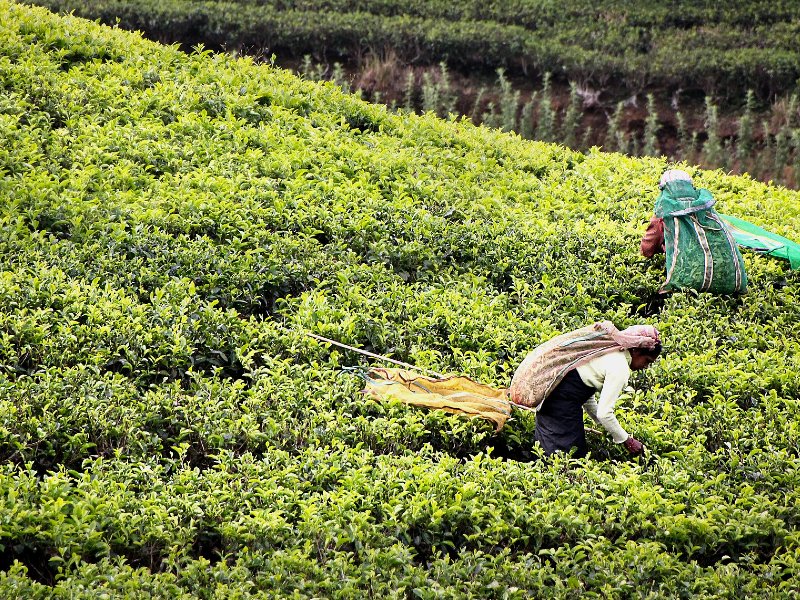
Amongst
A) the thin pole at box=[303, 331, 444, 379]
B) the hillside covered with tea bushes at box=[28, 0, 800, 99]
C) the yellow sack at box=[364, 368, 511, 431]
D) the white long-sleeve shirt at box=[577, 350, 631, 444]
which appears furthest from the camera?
the hillside covered with tea bushes at box=[28, 0, 800, 99]

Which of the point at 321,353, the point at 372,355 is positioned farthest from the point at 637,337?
the point at 321,353

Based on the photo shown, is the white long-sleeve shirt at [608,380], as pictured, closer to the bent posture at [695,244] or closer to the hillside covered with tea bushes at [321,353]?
the hillside covered with tea bushes at [321,353]

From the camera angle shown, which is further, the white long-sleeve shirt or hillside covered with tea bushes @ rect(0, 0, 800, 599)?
the white long-sleeve shirt

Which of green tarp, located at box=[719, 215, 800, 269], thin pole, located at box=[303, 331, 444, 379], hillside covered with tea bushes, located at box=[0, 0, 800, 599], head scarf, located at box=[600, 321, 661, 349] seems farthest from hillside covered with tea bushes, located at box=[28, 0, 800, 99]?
head scarf, located at box=[600, 321, 661, 349]

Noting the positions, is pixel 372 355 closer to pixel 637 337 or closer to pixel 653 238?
pixel 637 337

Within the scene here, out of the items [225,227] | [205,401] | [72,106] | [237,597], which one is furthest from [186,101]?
[237,597]

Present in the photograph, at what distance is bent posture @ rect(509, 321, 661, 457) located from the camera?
16.7 ft

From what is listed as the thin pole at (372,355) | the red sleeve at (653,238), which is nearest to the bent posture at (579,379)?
the thin pole at (372,355)

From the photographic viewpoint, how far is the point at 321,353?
19.0 feet

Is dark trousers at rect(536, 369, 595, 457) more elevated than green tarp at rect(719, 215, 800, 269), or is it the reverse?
green tarp at rect(719, 215, 800, 269)

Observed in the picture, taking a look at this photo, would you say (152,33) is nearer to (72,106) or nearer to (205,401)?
(72,106)

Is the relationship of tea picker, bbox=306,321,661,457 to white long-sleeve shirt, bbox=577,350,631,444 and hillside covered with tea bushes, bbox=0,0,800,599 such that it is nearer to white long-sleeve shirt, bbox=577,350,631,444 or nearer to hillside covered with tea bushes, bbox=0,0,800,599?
white long-sleeve shirt, bbox=577,350,631,444

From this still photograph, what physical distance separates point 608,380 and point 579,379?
157 millimetres

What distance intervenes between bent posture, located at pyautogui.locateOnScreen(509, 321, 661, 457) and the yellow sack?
0.24 m
